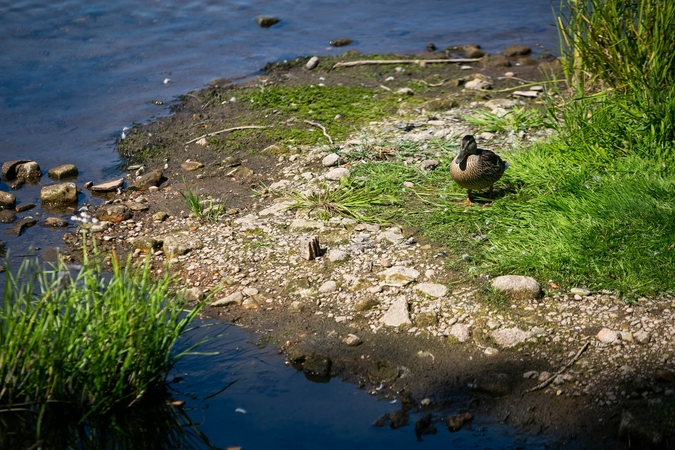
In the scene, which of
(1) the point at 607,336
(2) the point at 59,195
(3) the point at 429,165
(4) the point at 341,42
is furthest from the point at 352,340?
(4) the point at 341,42

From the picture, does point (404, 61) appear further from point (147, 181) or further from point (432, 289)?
point (432, 289)

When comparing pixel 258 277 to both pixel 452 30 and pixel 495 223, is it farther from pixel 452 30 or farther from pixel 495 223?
pixel 452 30

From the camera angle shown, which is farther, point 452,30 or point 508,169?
point 452,30

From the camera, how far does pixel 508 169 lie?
240 inches

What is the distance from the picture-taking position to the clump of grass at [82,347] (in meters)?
3.68

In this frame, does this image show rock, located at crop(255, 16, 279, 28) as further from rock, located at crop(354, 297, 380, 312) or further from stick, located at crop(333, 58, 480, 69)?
rock, located at crop(354, 297, 380, 312)

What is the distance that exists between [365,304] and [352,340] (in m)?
0.36

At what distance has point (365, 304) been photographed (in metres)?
4.79

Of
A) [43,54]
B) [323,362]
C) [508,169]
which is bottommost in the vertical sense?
[323,362]

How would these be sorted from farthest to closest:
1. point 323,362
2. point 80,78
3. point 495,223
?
point 80,78, point 495,223, point 323,362

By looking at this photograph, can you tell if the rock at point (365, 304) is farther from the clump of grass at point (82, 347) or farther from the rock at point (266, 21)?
the rock at point (266, 21)

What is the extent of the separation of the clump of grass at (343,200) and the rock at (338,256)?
1.56 ft

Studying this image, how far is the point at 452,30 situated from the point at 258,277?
23.7ft

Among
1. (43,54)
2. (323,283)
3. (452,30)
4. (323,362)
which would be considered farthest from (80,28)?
(323,362)
